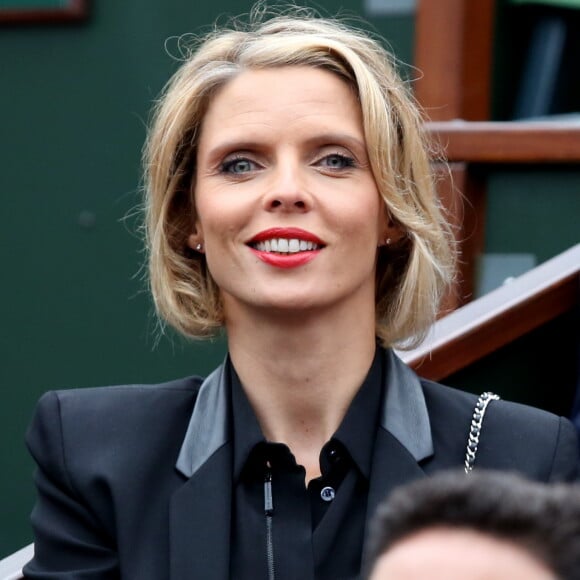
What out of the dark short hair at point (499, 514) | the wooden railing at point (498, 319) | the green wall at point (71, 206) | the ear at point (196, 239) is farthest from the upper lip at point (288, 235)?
the green wall at point (71, 206)

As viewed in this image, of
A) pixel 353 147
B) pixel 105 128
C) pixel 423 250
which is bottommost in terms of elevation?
pixel 105 128

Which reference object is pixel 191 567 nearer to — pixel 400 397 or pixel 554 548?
pixel 400 397

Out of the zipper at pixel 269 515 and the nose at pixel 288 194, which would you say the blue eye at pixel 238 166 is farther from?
the zipper at pixel 269 515

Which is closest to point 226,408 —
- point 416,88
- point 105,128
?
point 416,88

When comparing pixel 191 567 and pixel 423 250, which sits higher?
pixel 423 250

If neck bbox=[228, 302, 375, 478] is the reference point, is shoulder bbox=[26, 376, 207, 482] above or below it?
below

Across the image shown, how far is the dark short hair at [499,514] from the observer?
1.19m

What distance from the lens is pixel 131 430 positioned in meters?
2.61

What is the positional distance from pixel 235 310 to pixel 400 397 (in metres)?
0.33

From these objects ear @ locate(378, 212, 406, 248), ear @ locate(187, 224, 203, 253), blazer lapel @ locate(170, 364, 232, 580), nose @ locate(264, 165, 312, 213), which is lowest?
blazer lapel @ locate(170, 364, 232, 580)

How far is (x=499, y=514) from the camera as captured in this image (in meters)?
1.20

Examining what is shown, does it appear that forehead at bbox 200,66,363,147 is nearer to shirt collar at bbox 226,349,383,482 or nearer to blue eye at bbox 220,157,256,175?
blue eye at bbox 220,157,256,175

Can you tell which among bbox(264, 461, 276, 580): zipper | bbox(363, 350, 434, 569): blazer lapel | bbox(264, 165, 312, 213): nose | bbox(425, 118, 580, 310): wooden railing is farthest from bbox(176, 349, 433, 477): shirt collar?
bbox(425, 118, 580, 310): wooden railing

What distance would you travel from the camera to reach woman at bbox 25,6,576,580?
2.50m
